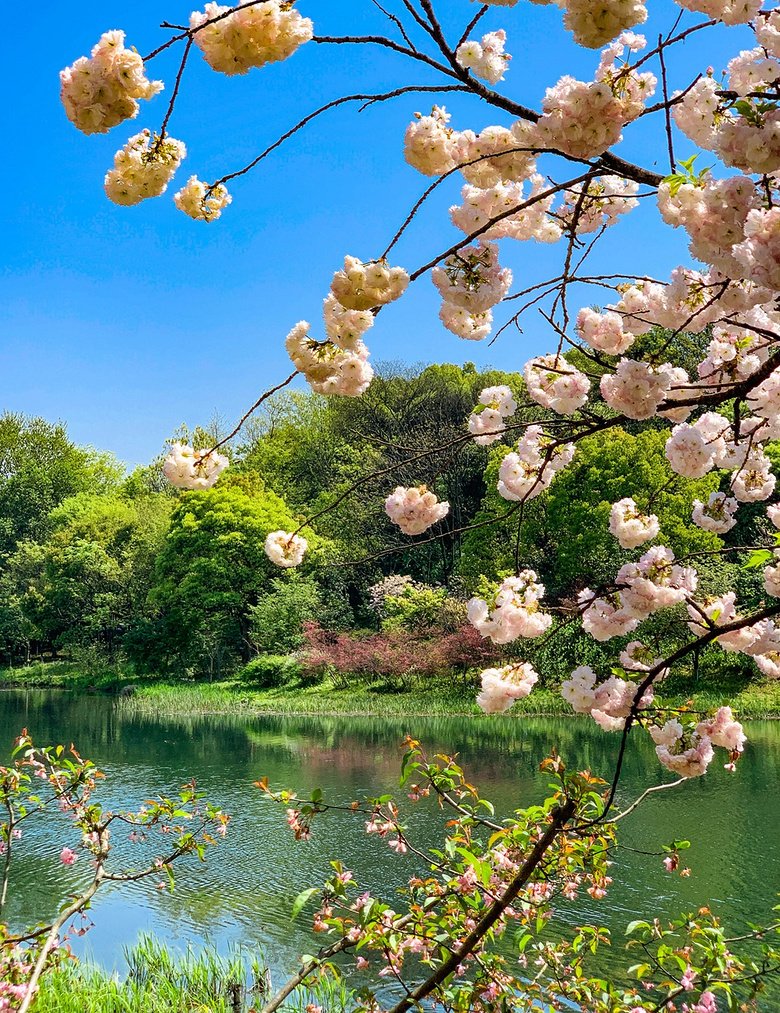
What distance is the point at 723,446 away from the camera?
2.15 meters

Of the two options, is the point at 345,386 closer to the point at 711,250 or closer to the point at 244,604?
the point at 711,250

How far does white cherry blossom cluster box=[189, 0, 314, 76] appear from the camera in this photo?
4.09ft

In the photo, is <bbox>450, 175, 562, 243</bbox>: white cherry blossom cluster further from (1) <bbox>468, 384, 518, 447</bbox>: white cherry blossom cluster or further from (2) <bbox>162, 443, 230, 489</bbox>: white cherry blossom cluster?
(2) <bbox>162, 443, 230, 489</bbox>: white cherry blossom cluster

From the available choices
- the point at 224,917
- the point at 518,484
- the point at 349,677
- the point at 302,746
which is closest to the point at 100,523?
the point at 349,677

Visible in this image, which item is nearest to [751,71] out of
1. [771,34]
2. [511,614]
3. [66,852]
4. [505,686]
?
[771,34]

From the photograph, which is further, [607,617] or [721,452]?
[721,452]

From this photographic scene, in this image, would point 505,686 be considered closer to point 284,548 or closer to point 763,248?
point 284,548

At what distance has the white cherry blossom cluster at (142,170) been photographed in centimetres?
147

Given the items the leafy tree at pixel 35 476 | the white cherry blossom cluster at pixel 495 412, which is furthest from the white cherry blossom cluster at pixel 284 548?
the leafy tree at pixel 35 476

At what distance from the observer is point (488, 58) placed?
168cm

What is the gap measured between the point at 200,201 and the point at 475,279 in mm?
651

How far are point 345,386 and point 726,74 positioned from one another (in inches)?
33.7

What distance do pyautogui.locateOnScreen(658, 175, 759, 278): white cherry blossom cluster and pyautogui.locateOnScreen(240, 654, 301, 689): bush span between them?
19416 mm

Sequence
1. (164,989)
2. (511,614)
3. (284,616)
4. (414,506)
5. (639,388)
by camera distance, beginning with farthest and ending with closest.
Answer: (284,616)
(164,989)
(414,506)
(511,614)
(639,388)
